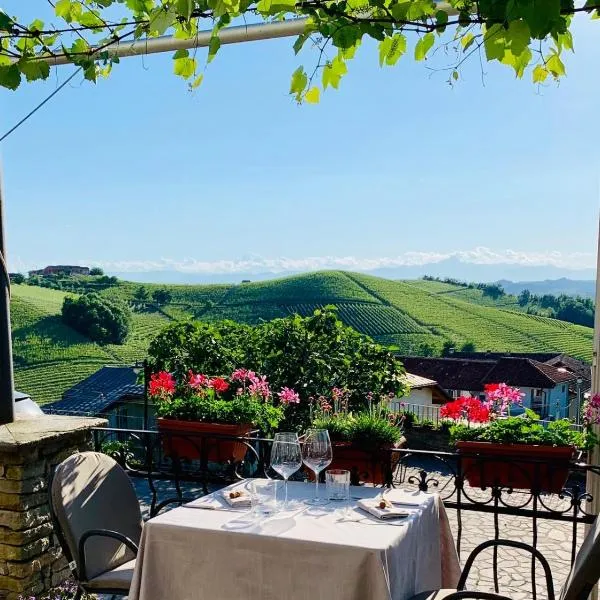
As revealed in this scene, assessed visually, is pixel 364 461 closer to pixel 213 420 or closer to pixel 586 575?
pixel 213 420

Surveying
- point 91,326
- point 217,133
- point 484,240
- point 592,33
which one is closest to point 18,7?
point 592,33

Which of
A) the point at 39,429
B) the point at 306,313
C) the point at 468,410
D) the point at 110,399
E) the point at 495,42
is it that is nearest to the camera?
the point at 495,42

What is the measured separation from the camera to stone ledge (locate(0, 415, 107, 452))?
2592 millimetres

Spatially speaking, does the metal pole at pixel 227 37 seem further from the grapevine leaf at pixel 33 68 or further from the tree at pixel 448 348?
the tree at pixel 448 348

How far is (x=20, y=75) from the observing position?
2119mm

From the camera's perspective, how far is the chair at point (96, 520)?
227 cm

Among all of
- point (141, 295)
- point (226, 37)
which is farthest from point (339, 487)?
point (141, 295)

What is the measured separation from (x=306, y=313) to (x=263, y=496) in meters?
28.1

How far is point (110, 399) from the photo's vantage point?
1850 cm

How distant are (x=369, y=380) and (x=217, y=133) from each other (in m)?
52.4

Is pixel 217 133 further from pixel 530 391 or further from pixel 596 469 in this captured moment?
pixel 596 469

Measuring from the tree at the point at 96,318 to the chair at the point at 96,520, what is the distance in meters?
30.1

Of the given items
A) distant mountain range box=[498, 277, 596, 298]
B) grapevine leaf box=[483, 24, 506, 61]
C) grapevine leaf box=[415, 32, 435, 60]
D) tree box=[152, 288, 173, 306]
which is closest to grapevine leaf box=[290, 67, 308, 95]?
grapevine leaf box=[415, 32, 435, 60]

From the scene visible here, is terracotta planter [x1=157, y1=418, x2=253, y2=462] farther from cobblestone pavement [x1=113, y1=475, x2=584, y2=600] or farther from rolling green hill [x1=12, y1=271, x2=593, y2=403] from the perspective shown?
rolling green hill [x1=12, y1=271, x2=593, y2=403]
